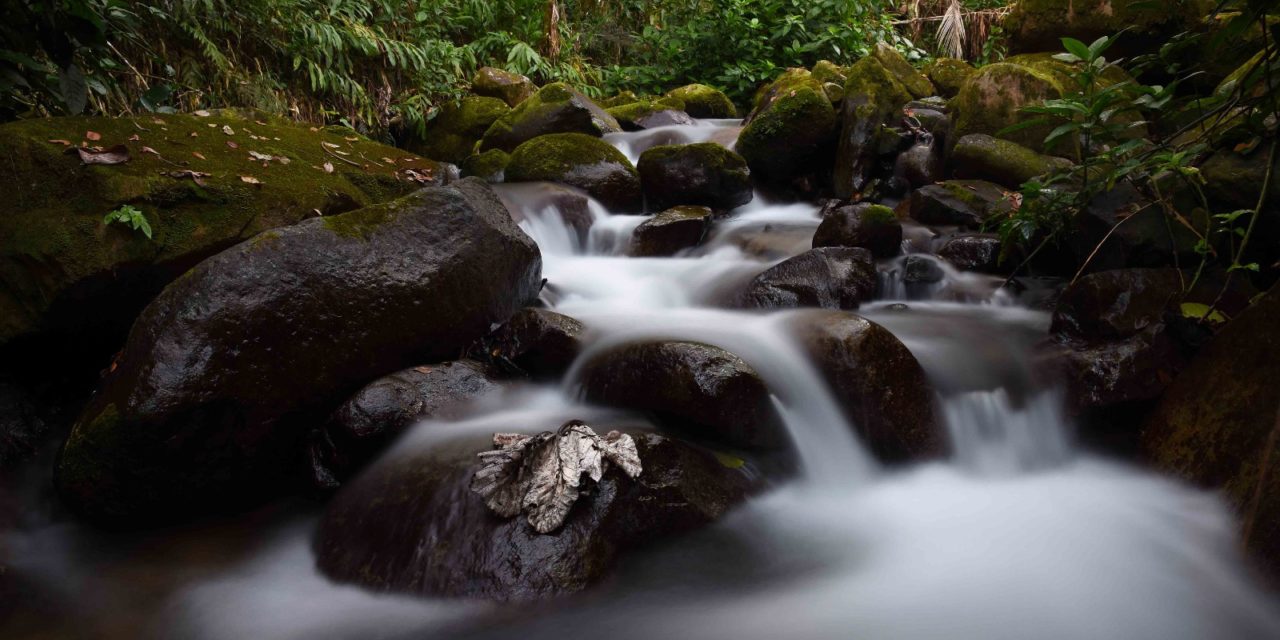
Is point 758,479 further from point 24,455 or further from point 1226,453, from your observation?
point 24,455

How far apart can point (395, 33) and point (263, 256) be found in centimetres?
699

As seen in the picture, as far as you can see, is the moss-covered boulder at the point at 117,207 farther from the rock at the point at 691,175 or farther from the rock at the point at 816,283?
the rock at the point at 691,175

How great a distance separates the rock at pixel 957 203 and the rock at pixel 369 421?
4.24 m

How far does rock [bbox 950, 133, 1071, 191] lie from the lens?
5820 mm

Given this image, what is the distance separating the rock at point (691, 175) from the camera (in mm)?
6738

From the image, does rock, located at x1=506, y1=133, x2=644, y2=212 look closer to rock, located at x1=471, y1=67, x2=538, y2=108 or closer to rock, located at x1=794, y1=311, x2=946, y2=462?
rock, located at x1=471, y1=67, x2=538, y2=108

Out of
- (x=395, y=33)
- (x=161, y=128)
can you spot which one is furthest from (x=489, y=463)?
(x=395, y=33)

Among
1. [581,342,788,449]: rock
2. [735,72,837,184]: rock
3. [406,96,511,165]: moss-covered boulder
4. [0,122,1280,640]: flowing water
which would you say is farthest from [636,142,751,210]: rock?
[581,342,788,449]: rock

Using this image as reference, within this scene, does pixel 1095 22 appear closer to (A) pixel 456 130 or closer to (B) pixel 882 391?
(B) pixel 882 391

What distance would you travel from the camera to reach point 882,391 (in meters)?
3.24

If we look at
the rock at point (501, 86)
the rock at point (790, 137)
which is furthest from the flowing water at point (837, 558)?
the rock at point (501, 86)

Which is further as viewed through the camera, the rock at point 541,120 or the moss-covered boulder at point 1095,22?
the rock at point 541,120

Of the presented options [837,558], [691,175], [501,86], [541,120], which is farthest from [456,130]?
[837,558]

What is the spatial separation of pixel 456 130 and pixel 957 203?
19.6 feet
